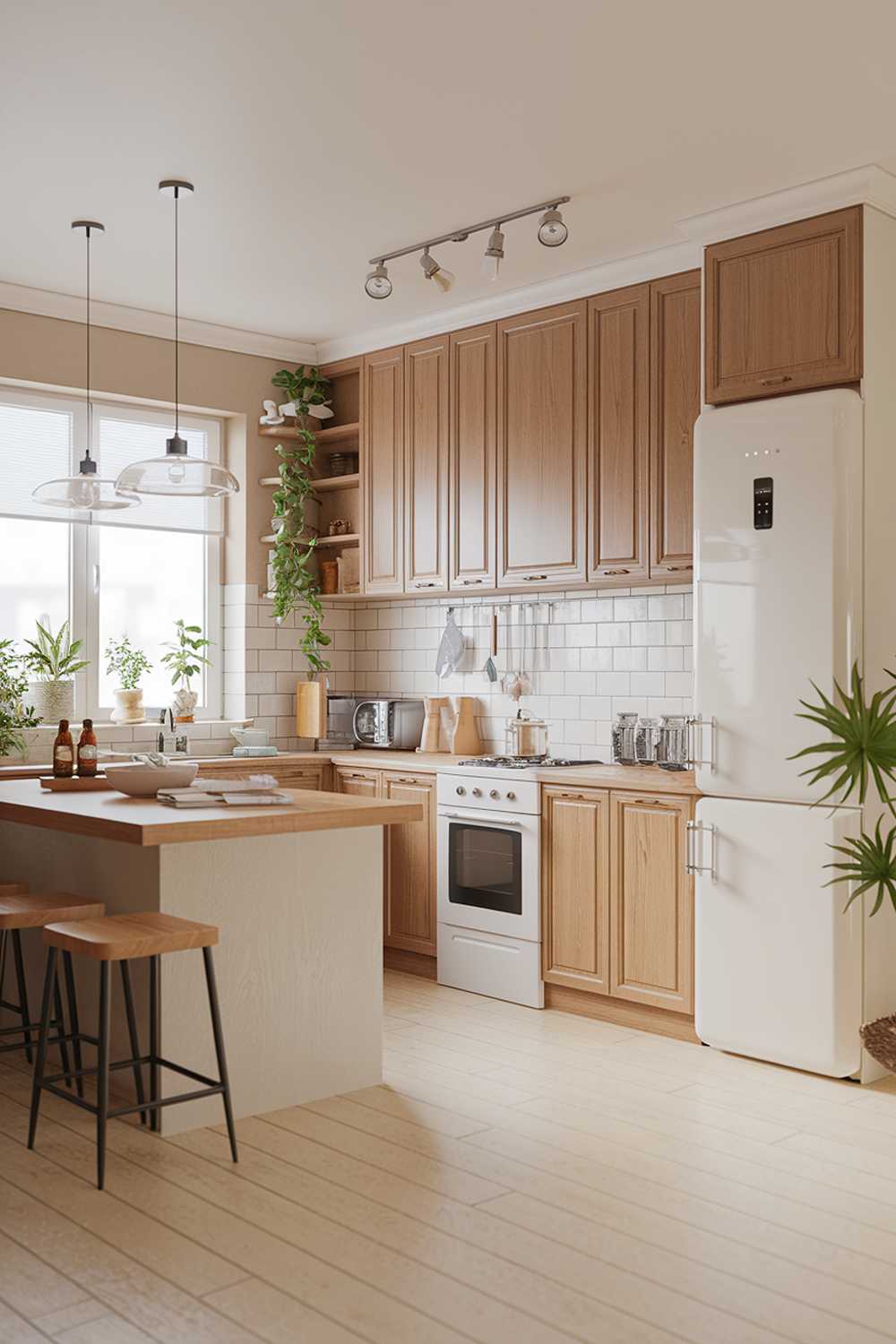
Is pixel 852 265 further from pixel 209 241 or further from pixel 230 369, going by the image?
pixel 230 369

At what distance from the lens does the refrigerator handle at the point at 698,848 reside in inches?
169

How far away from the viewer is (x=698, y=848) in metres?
4.34

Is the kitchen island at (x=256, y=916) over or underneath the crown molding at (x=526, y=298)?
underneath

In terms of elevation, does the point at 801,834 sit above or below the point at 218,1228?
above

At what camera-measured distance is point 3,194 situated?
14.3ft

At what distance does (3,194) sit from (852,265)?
280 centimetres

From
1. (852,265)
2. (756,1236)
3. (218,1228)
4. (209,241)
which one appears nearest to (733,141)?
(852,265)

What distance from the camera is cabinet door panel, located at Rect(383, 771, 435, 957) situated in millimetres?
5434

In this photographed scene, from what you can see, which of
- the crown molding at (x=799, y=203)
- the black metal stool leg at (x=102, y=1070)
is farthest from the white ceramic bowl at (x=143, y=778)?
the crown molding at (x=799, y=203)

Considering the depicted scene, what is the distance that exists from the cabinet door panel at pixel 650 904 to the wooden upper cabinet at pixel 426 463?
1623 millimetres

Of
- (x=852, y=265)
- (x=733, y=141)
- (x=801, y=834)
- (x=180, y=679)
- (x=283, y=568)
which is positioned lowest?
(x=801, y=834)

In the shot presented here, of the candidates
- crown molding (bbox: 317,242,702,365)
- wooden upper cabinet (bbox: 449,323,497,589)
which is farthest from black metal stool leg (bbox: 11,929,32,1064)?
crown molding (bbox: 317,242,702,365)

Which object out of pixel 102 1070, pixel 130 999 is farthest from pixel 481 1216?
pixel 130 999

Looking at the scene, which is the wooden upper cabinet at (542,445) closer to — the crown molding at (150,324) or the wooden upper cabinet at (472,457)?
the wooden upper cabinet at (472,457)
